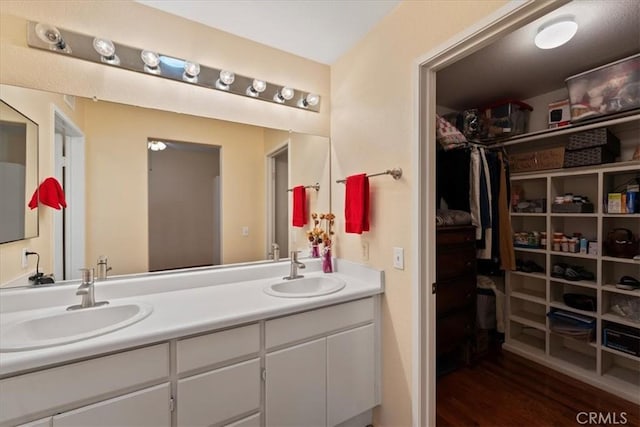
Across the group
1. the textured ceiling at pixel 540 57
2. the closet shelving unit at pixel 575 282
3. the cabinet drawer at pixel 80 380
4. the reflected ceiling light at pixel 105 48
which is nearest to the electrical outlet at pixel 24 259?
the cabinet drawer at pixel 80 380

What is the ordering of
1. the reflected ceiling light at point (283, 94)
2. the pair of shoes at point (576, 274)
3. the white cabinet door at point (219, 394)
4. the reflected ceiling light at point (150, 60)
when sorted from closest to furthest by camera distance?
the white cabinet door at point (219, 394), the reflected ceiling light at point (150, 60), the reflected ceiling light at point (283, 94), the pair of shoes at point (576, 274)

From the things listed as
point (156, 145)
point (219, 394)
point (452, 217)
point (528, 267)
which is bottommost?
point (219, 394)

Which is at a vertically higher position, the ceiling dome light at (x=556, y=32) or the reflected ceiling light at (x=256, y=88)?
the ceiling dome light at (x=556, y=32)

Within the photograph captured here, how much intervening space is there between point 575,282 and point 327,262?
2013 millimetres

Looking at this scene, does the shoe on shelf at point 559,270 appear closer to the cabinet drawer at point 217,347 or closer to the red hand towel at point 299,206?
the red hand towel at point 299,206

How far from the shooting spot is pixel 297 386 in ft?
4.42

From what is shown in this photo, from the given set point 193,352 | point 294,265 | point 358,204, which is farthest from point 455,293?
point 193,352

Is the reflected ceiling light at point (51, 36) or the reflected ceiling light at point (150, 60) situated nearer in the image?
the reflected ceiling light at point (51, 36)

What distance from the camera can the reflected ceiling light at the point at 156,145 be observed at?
1.57 meters

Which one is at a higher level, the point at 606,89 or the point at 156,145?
the point at 606,89

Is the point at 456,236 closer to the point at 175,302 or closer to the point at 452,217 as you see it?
the point at 452,217

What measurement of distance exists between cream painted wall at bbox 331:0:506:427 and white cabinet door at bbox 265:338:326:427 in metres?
Answer: 0.43

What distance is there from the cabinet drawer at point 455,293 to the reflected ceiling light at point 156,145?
2093 millimetres

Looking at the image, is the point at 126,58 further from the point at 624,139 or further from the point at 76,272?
the point at 624,139
